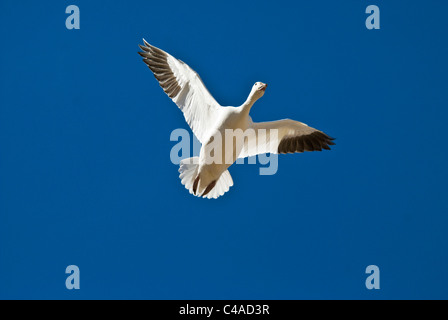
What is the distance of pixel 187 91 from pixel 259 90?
1.16m

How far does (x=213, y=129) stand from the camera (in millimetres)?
7617

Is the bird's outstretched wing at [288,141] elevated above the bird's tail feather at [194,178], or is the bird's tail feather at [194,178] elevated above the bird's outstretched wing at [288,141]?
the bird's outstretched wing at [288,141]

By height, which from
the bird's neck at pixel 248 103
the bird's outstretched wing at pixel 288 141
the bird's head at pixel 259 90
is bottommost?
the bird's outstretched wing at pixel 288 141

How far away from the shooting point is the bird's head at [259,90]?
24.8 ft

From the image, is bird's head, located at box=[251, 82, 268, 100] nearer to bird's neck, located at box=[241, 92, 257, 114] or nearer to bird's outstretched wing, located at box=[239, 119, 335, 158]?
bird's neck, located at box=[241, 92, 257, 114]

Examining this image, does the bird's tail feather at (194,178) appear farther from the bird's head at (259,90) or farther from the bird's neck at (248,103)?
the bird's head at (259,90)

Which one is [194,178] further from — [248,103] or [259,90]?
[259,90]

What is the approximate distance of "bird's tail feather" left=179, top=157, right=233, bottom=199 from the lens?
26.8 ft

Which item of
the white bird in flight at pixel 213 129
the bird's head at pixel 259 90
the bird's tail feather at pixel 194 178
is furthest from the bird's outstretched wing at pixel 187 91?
the bird's head at pixel 259 90

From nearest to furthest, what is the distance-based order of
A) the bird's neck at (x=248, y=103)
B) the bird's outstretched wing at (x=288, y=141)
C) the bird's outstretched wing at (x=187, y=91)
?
the bird's neck at (x=248, y=103) < the bird's outstretched wing at (x=187, y=91) < the bird's outstretched wing at (x=288, y=141)

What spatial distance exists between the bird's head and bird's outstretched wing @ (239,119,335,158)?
0.80 metres
